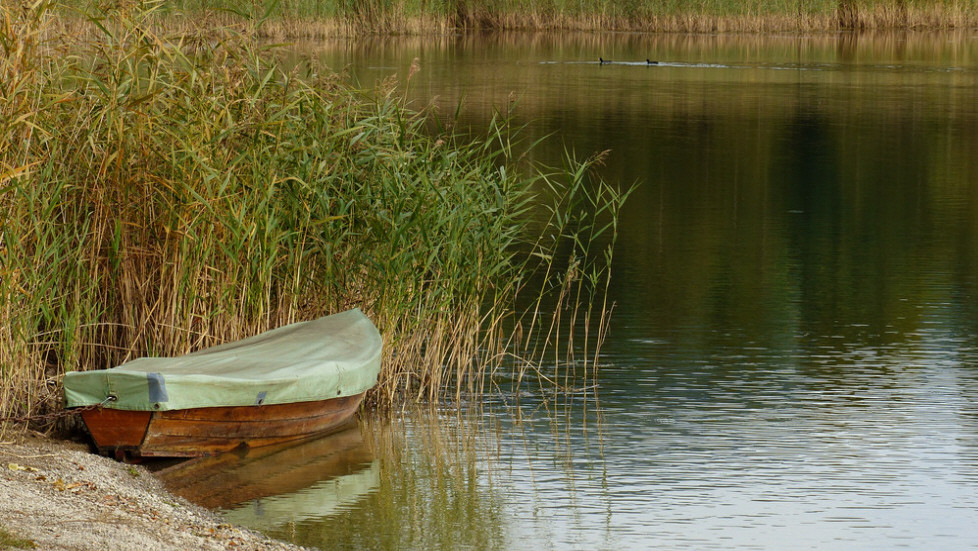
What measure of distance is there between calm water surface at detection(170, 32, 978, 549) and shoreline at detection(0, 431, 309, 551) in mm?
516

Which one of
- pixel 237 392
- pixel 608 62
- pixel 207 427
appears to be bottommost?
pixel 207 427

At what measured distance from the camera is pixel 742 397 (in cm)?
937

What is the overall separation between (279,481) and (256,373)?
56 cm

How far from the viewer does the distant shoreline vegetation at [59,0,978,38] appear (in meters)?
39.5

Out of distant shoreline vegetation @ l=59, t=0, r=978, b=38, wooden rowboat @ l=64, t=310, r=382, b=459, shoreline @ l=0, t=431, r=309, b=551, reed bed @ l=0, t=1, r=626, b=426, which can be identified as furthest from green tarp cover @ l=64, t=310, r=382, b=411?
distant shoreline vegetation @ l=59, t=0, r=978, b=38

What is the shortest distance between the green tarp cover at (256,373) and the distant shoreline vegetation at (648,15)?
30.2 meters

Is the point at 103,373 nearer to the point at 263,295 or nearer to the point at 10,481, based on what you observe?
the point at 10,481

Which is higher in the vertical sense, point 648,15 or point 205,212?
point 648,15

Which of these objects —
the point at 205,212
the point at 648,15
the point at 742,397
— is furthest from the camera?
the point at 648,15

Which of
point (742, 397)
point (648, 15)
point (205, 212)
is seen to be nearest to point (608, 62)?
point (648, 15)

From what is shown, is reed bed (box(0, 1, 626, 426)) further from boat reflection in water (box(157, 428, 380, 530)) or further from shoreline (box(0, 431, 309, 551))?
boat reflection in water (box(157, 428, 380, 530))

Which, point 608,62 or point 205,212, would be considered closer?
point 205,212

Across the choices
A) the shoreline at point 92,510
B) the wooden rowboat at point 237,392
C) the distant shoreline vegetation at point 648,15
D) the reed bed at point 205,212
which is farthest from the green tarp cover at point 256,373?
the distant shoreline vegetation at point 648,15

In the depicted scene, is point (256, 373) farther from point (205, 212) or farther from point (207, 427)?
point (205, 212)
